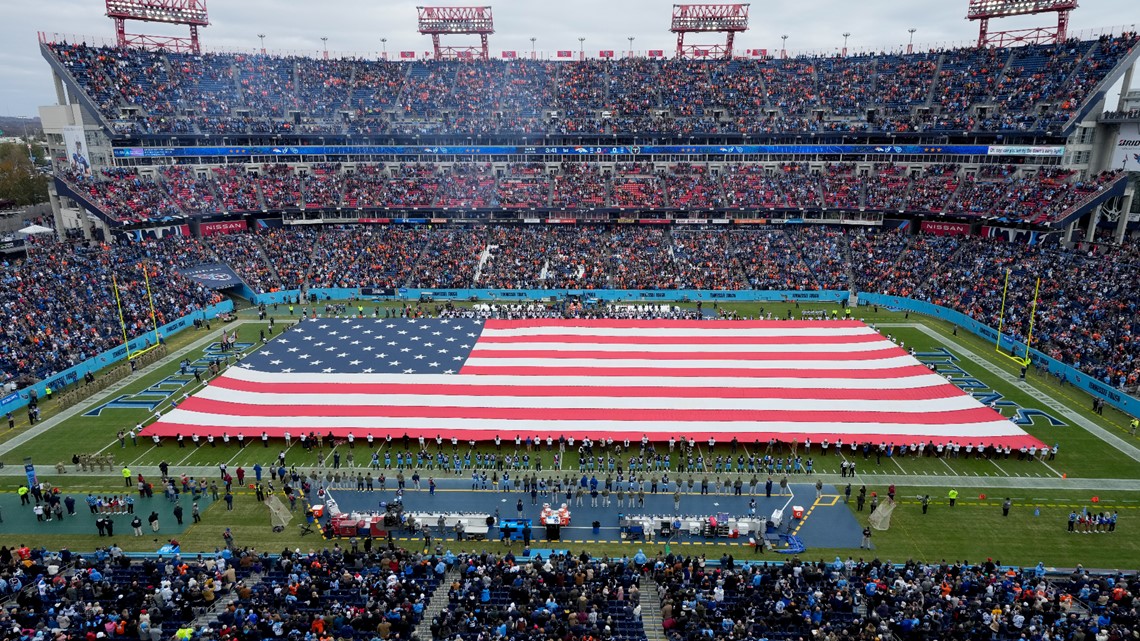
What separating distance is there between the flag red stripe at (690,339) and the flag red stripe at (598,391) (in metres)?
6.93

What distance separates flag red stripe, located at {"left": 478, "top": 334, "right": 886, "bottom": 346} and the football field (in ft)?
19.0

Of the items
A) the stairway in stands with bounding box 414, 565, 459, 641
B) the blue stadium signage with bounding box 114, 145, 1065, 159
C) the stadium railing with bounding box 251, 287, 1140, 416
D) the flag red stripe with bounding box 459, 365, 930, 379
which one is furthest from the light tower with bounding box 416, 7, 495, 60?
the stairway in stands with bounding box 414, 565, 459, 641

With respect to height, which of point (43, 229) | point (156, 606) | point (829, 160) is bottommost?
point (156, 606)

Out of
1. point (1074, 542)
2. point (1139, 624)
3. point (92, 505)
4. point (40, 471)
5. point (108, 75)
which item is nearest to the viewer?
point (1139, 624)

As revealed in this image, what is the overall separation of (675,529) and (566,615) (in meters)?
7.50

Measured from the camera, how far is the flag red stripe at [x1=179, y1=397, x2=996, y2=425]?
30.6m

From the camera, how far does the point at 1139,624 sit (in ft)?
52.0

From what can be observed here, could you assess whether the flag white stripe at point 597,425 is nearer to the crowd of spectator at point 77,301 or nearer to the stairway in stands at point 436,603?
the stairway in stands at point 436,603

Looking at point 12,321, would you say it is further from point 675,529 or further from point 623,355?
point 675,529

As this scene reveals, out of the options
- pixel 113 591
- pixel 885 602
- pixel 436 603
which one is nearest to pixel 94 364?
pixel 113 591

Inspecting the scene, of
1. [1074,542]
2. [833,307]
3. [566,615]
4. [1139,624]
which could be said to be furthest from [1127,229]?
[566,615]

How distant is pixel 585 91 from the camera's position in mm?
72750

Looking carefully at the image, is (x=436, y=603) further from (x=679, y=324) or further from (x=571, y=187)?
(x=571, y=187)

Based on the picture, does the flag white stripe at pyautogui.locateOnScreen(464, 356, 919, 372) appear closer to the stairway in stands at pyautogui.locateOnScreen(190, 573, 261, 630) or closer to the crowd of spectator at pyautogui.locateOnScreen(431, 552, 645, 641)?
the crowd of spectator at pyautogui.locateOnScreen(431, 552, 645, 641)
